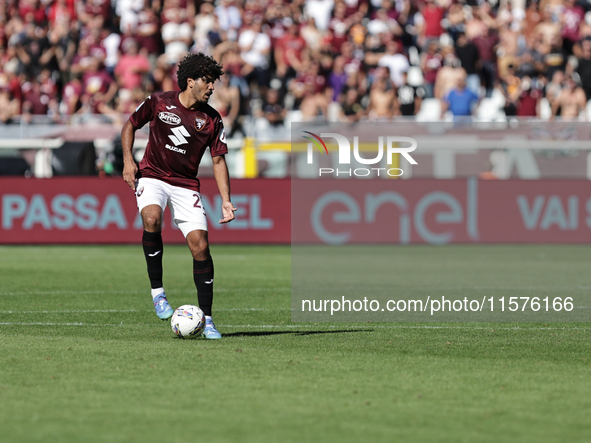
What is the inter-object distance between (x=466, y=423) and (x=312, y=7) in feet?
63.5

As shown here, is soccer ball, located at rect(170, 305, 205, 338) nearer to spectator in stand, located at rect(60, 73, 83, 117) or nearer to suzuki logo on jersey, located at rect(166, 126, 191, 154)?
suzuki logo on jersey, located at rect(166, 126, 191, 154)

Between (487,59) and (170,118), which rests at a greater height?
(487,59)

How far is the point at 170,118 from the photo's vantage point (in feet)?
28.1

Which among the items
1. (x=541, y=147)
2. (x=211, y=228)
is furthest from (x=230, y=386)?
(x=541, y=147)

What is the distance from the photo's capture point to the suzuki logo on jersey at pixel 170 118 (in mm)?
8562

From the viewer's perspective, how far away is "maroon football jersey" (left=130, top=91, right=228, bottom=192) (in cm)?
859

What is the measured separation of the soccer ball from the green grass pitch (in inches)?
3.9

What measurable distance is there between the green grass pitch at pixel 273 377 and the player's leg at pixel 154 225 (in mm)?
276

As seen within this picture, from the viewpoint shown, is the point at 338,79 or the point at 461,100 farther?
the point at 338,79

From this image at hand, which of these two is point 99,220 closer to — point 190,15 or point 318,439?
point 190,15

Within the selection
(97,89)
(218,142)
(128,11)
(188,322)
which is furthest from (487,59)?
(188,322)

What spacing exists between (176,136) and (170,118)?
0.16 metres

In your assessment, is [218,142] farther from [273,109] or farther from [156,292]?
[273,109]

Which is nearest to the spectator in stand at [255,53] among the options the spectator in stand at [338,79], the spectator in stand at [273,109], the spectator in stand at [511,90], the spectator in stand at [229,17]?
the spectator in stand at [229,17]
